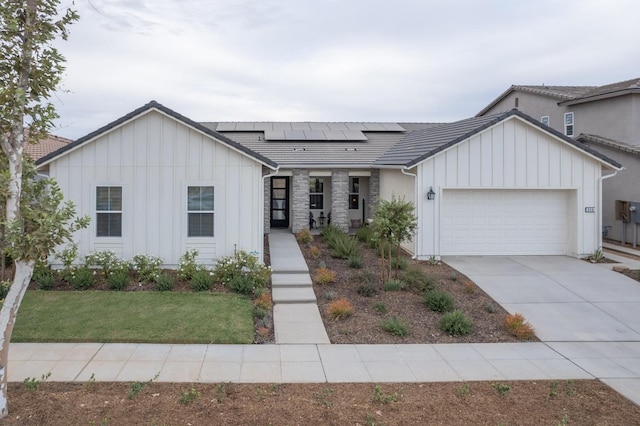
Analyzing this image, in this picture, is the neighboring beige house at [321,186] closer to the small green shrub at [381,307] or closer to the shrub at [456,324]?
the small green shrub at [381,307]

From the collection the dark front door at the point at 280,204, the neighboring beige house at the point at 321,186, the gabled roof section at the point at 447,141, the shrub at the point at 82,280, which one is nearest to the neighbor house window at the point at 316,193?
the neighboring beige house at the point at 321,186

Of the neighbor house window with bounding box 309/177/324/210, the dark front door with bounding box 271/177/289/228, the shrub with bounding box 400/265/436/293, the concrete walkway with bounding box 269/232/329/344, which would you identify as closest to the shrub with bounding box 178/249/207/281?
the concrete walkway with bounding box 269/232/329/344

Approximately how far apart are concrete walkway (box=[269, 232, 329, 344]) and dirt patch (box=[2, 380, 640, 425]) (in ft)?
7.38

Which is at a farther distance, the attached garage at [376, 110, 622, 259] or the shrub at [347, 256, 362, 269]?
the attached garage at [376, 110, 622, 259]

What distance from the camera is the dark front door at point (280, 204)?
21.5m

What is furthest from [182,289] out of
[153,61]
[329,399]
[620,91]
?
[620,91]

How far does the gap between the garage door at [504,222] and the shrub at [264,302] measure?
6.93 meters

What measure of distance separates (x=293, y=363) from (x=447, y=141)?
9.97 metres

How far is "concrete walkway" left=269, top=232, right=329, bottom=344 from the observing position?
9078mm

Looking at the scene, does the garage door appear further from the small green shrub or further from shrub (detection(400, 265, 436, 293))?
the small green shrub

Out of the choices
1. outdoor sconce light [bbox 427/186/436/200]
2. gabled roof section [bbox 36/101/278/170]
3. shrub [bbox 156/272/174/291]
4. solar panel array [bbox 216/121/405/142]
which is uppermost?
solar panel array [bbox 216/121/405/142]

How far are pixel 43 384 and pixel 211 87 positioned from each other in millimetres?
15117

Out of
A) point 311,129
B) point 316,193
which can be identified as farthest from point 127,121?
point 311,129

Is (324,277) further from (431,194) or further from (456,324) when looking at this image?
(431,194)
